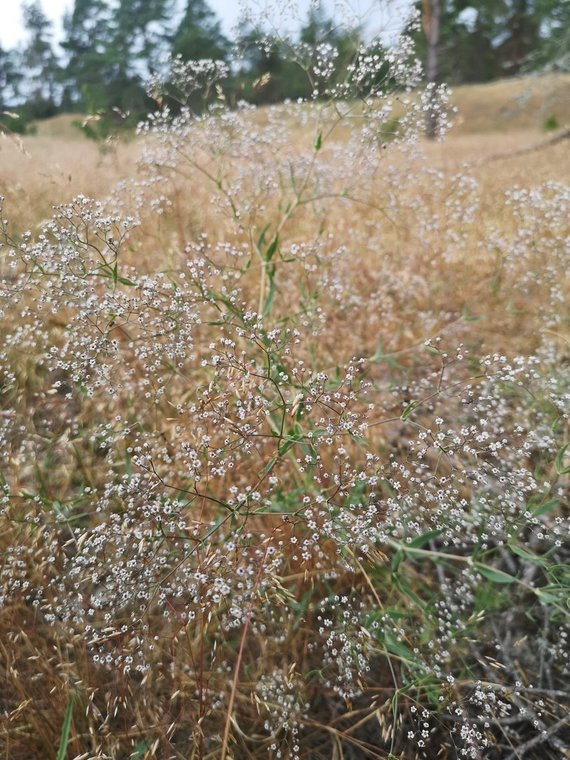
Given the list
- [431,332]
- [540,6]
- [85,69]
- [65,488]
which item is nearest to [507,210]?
[431,332]

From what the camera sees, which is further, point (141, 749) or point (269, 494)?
point (269, 494)

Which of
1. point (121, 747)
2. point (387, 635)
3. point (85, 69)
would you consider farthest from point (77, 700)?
point (85, 69)

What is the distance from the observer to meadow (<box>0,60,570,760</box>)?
1596 mm

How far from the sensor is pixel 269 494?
7.00ft

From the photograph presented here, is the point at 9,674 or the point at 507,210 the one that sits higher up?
the point at 507,210

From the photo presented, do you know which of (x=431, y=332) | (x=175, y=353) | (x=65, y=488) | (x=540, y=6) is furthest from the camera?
(x=540, y=6)

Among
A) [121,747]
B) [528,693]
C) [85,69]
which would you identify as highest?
[85,69]

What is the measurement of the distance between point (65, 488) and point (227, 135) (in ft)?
6.43

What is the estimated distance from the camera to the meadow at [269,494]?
1596 mm

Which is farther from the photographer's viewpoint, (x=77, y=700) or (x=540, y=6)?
(x=540, y=6)

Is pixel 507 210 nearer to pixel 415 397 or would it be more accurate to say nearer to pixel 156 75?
pixel 415 397

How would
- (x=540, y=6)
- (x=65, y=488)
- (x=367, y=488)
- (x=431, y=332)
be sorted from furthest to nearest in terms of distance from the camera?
(x=540, y=6) → (x=431, y=332) → (x=367, y=488) → (x=65, y=488)

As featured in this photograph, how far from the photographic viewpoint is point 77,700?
1827 millimetres

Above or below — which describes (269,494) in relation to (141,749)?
above
